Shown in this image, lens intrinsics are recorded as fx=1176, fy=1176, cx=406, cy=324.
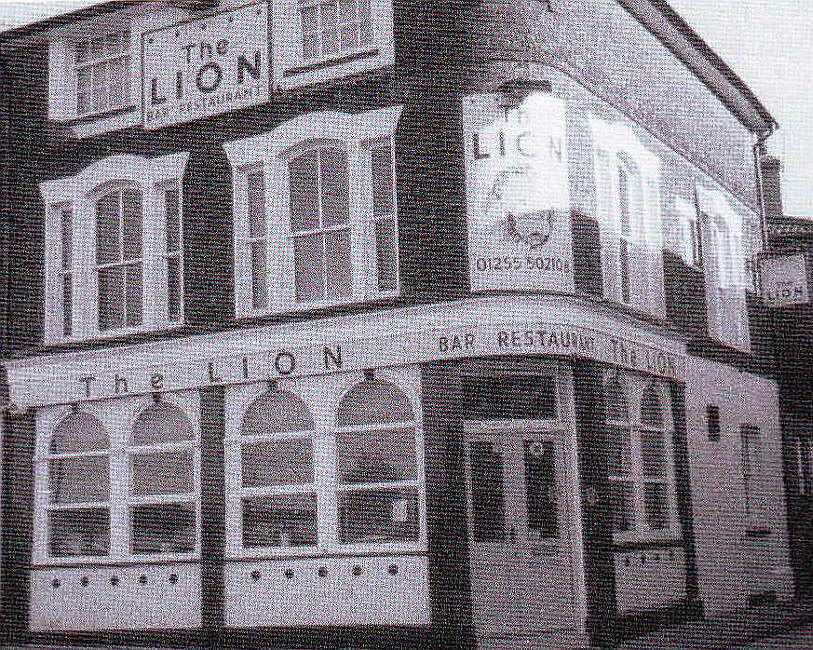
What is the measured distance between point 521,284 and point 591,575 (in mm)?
3635

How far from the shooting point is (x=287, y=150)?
624 inches

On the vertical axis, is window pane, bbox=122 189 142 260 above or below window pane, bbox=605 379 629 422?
above

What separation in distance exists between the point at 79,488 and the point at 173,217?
411cm

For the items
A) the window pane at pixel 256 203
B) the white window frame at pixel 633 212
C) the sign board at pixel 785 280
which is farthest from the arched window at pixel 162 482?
the sign board at pixel 785 280

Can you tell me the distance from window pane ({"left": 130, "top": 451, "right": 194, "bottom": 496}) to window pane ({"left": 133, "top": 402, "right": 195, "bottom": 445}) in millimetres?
210

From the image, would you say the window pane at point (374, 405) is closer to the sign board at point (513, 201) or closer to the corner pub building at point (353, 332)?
the corner pub building at point (353, 332)

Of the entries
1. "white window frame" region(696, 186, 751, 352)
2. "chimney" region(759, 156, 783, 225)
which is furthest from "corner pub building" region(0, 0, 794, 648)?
"chimney" region(759, 156, 783, 225)

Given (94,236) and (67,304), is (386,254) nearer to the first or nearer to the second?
(94,236)

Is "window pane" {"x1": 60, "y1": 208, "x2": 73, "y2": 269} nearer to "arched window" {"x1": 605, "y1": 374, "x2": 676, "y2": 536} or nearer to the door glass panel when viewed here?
the door glass panel

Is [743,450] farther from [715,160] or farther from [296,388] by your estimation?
[296,388]

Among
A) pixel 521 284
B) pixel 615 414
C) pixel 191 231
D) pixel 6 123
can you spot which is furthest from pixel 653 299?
pixel 6 123

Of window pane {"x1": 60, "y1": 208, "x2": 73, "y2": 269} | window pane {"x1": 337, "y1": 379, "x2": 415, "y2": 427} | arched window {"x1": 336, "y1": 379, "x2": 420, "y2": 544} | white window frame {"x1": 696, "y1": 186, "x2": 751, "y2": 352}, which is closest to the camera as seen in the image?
arched window {"x1": 336, "y1": 379, "x2": 420, "y2": 544}

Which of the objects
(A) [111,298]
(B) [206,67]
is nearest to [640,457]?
(A) [111,298]

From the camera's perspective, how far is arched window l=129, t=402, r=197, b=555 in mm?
15938
